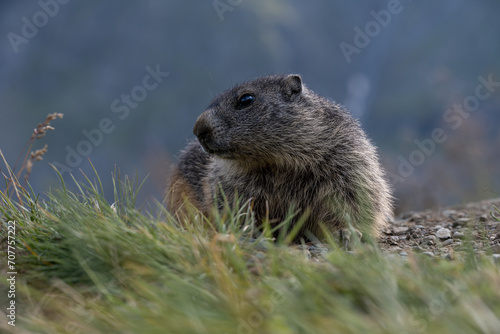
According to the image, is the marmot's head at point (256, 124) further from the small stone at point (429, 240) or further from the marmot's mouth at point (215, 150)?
the small stone at point (429, 240)

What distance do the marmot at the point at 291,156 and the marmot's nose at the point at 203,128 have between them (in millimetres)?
10

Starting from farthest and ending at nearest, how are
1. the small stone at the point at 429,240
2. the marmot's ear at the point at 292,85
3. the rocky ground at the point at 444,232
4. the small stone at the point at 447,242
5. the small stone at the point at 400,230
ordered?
the small stone at the point at 400,230 < the marmot's ear at the point at 292,85 < the small stone at the point at 429,240 < the small stone at the point at 447,242 < the rocky ground at the point at 444,232

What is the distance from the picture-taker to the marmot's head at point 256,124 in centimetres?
547

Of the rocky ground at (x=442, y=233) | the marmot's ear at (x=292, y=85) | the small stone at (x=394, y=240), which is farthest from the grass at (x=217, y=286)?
the marmot's ear at (x=292, y=85)

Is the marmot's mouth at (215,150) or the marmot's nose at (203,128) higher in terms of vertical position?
the marmot's nose at (203,128)

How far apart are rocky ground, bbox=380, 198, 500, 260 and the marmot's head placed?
1.45 metres

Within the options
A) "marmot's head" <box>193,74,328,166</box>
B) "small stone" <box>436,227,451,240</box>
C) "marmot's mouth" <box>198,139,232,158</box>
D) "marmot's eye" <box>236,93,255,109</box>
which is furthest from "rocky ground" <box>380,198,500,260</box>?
"marmot's eye" <box>236,93,255,109</box>

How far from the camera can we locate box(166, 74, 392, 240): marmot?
5.48 m

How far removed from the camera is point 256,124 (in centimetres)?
554

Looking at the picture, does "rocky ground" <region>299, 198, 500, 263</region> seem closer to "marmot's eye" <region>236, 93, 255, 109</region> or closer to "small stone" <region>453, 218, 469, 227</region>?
"small stone" <region>453, 218, 469, 227</region>

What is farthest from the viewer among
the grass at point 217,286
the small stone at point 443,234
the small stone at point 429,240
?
the small stone at point 443,234

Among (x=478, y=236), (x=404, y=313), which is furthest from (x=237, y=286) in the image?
(x=478, y=236)

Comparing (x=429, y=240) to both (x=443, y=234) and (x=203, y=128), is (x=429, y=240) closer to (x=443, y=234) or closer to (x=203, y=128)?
(x=443, y=234)

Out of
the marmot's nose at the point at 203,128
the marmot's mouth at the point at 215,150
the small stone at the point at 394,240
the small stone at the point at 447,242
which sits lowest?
the marmot's mouth at the point at 215,150
